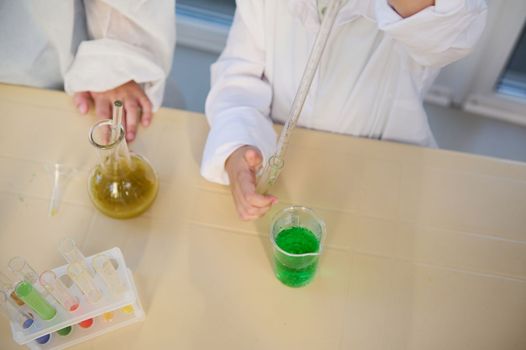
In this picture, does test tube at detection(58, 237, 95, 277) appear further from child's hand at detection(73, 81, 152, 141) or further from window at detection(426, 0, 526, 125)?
window at detection(426, 0, 526, 125)

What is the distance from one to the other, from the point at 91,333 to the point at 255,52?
0.52 meters

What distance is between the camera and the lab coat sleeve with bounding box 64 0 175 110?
0.87m

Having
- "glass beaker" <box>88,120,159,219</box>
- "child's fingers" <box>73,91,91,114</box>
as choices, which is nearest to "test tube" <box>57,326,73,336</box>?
"glass beaker" <box>88,120,159,219</box>

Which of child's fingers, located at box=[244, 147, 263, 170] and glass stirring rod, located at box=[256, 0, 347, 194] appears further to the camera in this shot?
child's fingers, located at box=[244, 147, 263, 170]

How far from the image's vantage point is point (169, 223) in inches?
29.7

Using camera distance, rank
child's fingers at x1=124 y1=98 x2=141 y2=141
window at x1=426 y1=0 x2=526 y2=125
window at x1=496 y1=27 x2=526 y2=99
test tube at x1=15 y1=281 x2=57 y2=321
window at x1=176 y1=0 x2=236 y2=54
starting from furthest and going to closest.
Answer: window at x1=176 y1=0 x2=236 y2=54
window at x1=496 y1=27 x2=526 y2=99
window at x1=426 y1=0 x2=526 y2=125
child's fingers at x1=124 y1=98 x2=141 y2=141
test tube at x1=15 y1=281 x2=57 y2=321

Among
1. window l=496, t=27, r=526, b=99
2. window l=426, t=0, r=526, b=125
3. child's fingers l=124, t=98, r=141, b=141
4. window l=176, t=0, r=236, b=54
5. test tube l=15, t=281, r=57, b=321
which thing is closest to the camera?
test tube l=15, t=281, r=57, b=321

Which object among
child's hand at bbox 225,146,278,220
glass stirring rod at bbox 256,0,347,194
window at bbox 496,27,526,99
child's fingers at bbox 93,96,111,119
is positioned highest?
glass stirring rod at bbox 256,0,347,194

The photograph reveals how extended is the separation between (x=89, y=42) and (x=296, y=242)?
50cm

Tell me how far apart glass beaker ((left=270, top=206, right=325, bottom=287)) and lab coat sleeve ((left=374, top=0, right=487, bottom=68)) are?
0.27 m

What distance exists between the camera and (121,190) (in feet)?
2.41

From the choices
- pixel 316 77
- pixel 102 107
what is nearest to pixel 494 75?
pixel 316 77

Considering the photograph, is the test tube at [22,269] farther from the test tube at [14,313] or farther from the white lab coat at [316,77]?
the white lab coat at [316,77]

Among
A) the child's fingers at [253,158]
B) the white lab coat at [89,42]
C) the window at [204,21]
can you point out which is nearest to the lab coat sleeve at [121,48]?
the white lab coat at [89,42]
